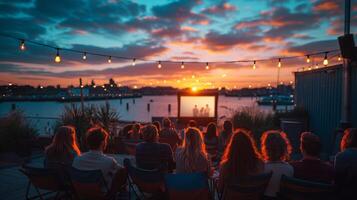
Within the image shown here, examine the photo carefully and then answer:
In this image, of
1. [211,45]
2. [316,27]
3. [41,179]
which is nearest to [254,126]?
[316,27]

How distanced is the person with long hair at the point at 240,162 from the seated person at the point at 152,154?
1083 mm

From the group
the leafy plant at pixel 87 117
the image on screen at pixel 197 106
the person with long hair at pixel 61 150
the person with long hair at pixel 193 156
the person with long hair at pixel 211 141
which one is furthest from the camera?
the image on screen at pixel 197 106

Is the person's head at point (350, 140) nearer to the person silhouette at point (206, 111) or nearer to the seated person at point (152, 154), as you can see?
the seated person at point (152, 154)

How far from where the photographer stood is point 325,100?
843cm

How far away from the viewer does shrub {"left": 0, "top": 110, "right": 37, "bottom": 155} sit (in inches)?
276

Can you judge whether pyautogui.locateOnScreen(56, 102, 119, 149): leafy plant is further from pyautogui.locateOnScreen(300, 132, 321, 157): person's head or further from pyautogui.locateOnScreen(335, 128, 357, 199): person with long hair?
pyautogui.locateOnScreen(335, 128, 357, 199): person with long hair

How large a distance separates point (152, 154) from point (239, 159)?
1374mm

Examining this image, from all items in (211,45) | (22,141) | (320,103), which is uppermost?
(211,45)

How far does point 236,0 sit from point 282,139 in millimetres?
8526

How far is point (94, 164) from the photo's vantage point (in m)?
3.13

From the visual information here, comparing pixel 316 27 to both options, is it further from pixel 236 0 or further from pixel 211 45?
pixel 211 45

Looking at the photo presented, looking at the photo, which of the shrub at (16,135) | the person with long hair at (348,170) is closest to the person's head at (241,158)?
the person with long hair at (348,170)

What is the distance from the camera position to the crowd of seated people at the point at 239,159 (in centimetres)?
270

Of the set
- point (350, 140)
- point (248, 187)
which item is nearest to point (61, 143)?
point (248, 187)
